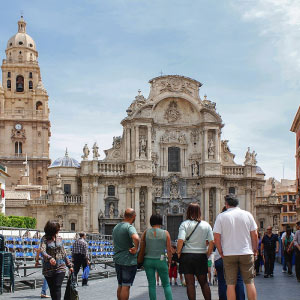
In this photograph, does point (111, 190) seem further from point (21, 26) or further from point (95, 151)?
point (21, 26)

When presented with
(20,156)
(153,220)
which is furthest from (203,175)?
(153,220)

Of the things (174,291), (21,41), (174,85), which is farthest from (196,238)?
(21,41)

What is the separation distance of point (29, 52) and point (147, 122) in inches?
1503

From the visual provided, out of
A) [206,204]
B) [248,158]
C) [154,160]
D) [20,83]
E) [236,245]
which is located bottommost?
[236,245]

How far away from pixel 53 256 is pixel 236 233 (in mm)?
3696

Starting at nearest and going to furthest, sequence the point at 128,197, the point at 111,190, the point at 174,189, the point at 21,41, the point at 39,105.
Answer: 1. the point at 128,197
2. the point at 111,190
3. the point at 174,189
4. the point at 39,105
5. the point at 21,41

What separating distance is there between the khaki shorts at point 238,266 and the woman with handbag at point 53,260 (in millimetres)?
3143

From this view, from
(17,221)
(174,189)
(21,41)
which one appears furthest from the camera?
(21,41)

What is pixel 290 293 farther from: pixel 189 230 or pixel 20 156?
pixel 20 156

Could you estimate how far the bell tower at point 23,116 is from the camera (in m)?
80.8

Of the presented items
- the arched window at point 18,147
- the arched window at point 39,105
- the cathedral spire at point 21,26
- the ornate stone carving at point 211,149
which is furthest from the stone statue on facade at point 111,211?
the cathedral spire at point 21,26

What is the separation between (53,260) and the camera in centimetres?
1145

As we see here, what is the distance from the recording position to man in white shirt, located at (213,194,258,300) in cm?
1074

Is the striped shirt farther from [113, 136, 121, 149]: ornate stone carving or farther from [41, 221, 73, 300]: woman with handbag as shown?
[113, 136, 121, 149]: ornate stone carving
